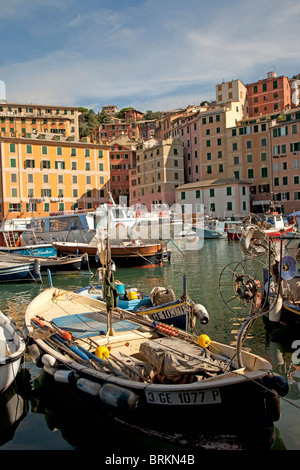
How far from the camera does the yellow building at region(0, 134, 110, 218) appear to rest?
5203 cm

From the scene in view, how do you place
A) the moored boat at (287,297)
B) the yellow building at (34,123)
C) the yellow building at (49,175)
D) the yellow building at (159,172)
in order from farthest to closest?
the yellow building at (34,123)
the yellow building at (159,172)
the yellow building at (49,175)
the moored boat at (287,297)

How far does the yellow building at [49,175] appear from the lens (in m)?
52.0

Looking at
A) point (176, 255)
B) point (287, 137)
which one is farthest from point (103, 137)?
point (176, 255)

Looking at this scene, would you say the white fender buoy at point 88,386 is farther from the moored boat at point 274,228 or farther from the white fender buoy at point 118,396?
the moored boat at point 274,228

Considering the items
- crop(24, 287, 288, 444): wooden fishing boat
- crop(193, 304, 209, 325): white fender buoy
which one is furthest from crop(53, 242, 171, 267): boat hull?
crop(24, 287, 288, 444): wooden fishing boat

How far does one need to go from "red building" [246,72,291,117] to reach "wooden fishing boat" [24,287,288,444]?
→ 6464 centimetres

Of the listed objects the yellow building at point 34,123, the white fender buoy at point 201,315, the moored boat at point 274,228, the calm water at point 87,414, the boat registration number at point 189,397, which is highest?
the yellow building at point 34,123

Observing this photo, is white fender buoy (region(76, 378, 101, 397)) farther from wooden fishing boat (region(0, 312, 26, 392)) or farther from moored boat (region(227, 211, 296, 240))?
moored boat (region(227, 211, 296, 240))

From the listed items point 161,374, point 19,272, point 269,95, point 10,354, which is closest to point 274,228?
point 19,272

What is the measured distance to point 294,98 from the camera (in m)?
66.8

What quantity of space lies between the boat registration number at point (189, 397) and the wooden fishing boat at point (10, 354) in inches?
129

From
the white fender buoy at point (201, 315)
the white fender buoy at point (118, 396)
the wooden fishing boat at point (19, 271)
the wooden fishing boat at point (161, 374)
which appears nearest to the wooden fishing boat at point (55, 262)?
the wooden fishing boat at point (19, 271)
